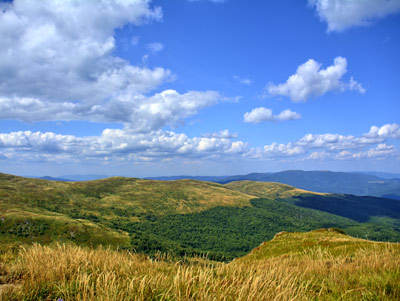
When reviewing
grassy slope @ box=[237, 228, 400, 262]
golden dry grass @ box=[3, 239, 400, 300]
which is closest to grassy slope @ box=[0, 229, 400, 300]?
golden dry grass @ box=[3, 239, 400, 300]

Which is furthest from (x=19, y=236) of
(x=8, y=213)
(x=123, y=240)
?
(x=123, y=240)

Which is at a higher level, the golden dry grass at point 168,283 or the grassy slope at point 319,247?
the golden dry grass at point 168,283

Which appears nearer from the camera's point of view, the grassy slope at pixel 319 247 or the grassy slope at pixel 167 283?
the grassy slope at pixel 167 283

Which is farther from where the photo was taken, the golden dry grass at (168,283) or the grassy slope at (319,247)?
the grassy slope at (319,247)

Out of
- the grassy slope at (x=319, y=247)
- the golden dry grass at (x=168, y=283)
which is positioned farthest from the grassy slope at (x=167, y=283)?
the grassy slope at (x=319, y=247)

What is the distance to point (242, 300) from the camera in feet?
12.2

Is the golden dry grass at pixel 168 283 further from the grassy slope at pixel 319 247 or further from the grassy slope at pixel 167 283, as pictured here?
the grassy slope at pixel 319 247

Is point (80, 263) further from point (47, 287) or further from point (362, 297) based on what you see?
point (362, 297)

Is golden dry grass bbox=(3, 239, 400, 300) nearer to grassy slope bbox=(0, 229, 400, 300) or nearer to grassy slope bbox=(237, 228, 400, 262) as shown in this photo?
grassy slope bbox=(0, 229, 400, 300)

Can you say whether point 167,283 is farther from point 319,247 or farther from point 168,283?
point 319,247

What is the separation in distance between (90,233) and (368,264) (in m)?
145

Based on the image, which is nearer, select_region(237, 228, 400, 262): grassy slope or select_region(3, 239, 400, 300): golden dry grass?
select_region(3, 239, 400, 300): golden dry grass

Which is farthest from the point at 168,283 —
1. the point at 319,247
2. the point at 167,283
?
the point at 319,247

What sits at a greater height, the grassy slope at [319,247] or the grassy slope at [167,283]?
the grassy slope at [167,283]
